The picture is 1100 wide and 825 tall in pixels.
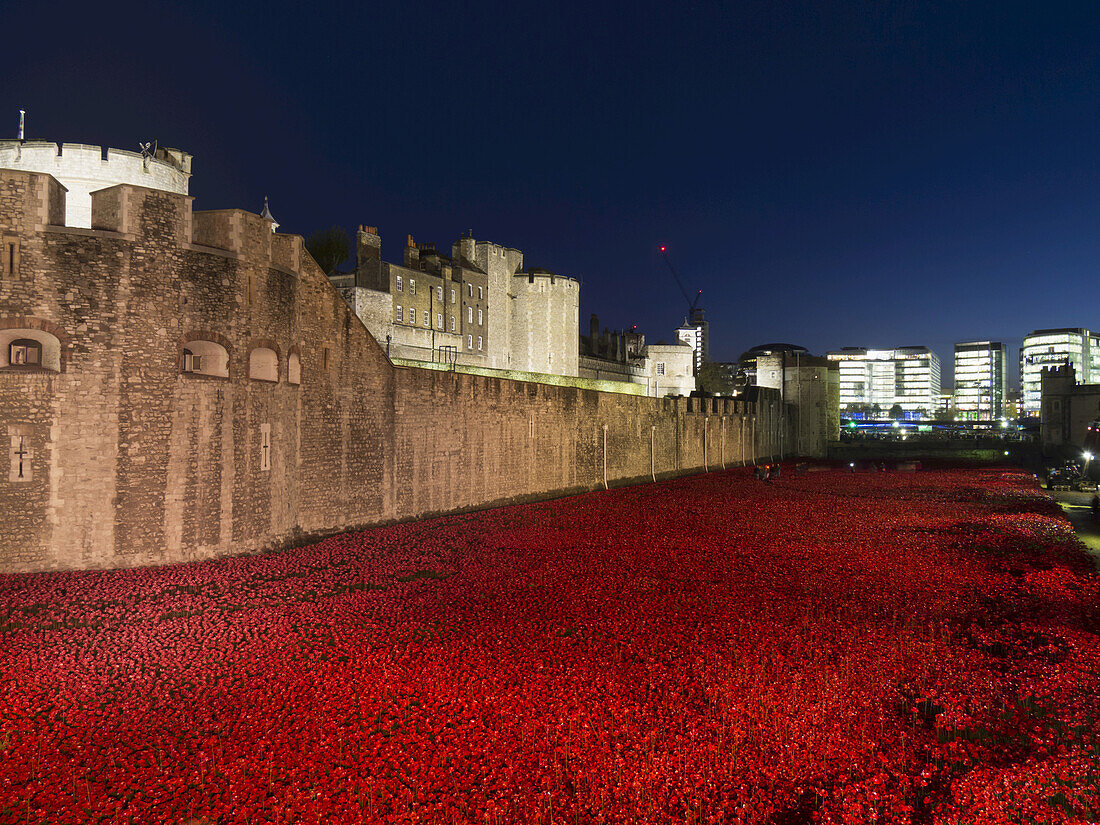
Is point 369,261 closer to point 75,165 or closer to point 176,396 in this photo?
point 75,165

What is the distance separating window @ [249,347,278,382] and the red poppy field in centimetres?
456

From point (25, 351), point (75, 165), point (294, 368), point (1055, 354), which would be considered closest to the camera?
point (25, 351)

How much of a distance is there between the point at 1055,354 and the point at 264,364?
22350 centimetres

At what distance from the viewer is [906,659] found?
924cm

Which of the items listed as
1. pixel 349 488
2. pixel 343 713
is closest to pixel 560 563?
pixel 349 488

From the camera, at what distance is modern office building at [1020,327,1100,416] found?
175125 mm

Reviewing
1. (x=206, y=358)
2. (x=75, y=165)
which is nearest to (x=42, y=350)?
(x=206, y=358)

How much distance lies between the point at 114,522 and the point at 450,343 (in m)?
37.1

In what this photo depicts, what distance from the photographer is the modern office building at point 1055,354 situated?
175125mm

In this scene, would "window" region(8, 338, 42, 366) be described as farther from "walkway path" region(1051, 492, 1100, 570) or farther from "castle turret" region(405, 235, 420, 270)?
"castle turret" region(405, 235, 420, 270)

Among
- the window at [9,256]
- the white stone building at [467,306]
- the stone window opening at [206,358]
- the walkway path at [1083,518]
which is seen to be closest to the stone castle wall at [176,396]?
the window at [9,256]

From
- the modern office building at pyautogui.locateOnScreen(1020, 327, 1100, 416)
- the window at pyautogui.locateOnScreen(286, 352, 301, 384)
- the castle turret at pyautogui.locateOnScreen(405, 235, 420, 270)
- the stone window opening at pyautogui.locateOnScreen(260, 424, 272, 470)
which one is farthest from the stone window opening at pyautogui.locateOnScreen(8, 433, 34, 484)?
the modern office building at pyautogui.locateOnScreen(1020, 327, 1100, 416)

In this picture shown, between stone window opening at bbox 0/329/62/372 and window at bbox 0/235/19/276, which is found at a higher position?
window at bbox 0/235/19/276

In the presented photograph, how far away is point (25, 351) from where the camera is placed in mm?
15414
